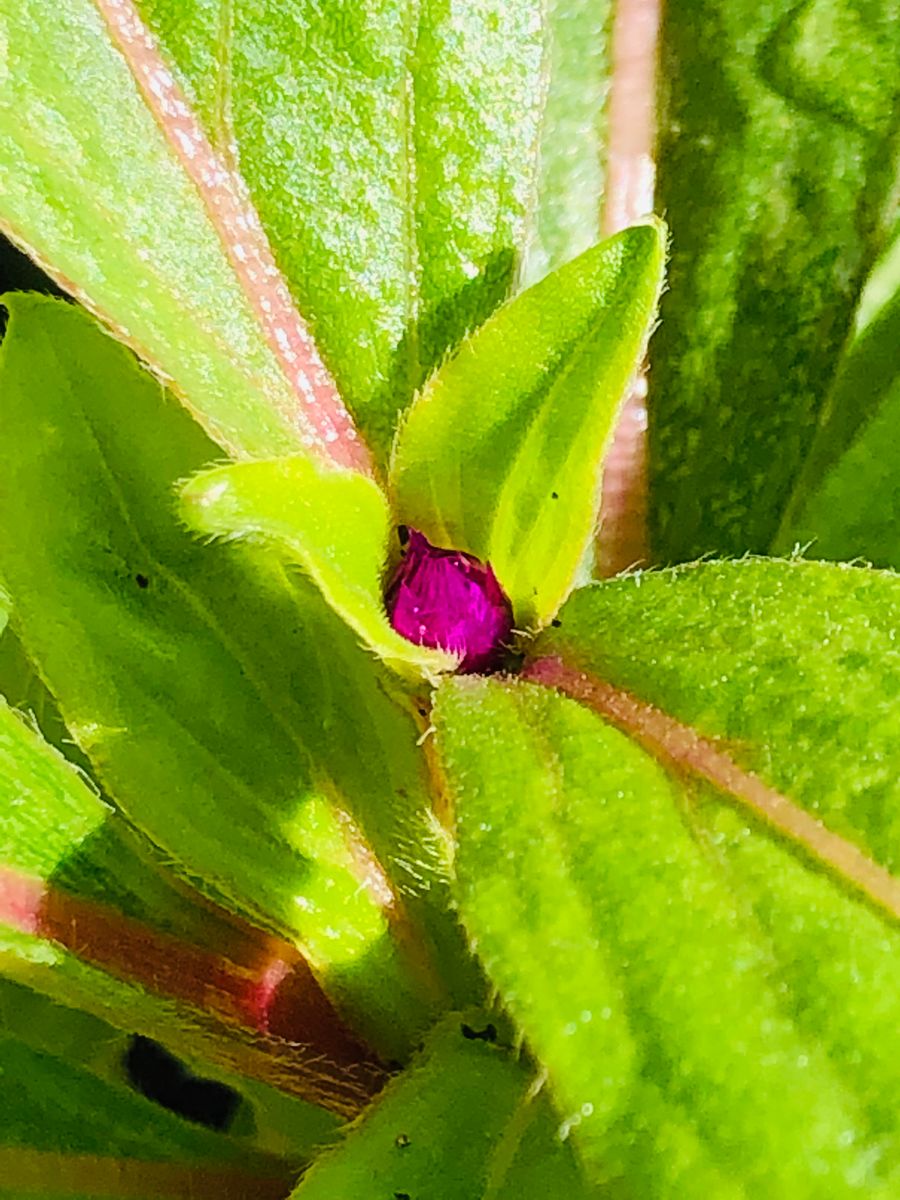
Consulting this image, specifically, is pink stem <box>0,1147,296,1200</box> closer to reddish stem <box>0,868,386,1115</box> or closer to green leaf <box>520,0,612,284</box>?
A: reddish stem <box>0,868,386,1115</box>

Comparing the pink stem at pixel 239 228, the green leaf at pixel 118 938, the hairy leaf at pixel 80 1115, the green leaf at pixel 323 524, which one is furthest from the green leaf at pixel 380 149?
the hairy leaf at pixel 80 1115

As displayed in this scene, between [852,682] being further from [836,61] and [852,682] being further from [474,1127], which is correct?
[836,61]

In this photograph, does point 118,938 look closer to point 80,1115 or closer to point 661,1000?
point 80,1115

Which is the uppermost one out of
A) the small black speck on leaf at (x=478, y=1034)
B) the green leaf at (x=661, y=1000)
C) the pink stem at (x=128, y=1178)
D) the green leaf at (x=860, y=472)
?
the green leaf at (x=860, y=472)

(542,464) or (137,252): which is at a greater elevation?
(137,252)

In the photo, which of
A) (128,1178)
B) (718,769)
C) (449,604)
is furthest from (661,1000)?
(128,1178)

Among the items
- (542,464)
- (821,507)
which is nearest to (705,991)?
(542,464)

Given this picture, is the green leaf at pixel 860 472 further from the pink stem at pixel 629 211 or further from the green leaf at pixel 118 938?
the green leaf at pixel 118 938
